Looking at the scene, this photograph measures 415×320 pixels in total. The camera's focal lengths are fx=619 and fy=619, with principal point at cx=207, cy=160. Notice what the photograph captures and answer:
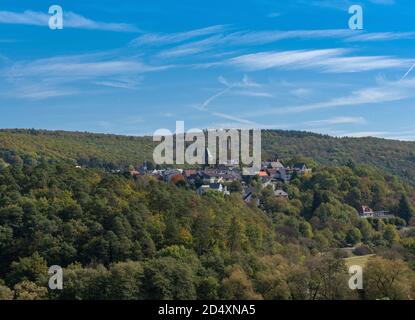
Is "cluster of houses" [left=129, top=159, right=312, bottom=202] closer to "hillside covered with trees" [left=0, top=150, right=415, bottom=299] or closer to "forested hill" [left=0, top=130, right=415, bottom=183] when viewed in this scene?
"hillside covered with trees" [left=0, top=150, right=415, bottom=299]

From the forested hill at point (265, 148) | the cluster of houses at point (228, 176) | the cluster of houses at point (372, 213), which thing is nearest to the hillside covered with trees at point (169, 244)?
the cluster of houses at point (228, 176)

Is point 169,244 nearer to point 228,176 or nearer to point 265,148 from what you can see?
point 228,176

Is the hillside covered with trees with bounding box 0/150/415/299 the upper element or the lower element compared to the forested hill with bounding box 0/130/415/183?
lower

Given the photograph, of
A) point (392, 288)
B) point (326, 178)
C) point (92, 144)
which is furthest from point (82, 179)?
point (92, 144)

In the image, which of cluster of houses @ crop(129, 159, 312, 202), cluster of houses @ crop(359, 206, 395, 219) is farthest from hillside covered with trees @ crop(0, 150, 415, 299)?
cluster of houses @ crop(359, 206, 395, 219)

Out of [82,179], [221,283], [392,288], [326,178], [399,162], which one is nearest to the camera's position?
[392,288]

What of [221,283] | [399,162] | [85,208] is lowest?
[221,283]

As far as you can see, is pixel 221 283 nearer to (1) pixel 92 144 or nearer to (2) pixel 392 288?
(2) pixel 392 288
